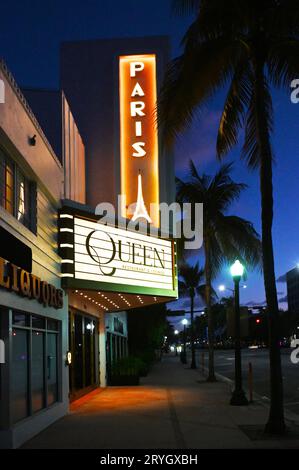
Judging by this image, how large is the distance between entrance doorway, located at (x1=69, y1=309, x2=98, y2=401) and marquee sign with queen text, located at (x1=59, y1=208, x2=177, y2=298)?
2.37m

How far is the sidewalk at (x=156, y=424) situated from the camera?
413 inches

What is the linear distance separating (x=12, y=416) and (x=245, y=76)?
8039mm

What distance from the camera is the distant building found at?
153 m

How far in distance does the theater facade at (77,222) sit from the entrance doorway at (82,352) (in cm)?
6

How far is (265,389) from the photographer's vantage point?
23109 mm

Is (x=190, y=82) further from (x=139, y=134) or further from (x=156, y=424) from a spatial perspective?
(x=139, y=134)

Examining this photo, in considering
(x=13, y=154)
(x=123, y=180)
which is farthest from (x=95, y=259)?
(x=123, y=180)

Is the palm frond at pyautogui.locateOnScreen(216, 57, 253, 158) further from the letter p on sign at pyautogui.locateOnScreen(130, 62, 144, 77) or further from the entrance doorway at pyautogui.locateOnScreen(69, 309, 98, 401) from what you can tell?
the letter p on sign at pyautogui.locateOnScreen(130, 62, 144, 77)

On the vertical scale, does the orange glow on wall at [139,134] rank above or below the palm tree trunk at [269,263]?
above

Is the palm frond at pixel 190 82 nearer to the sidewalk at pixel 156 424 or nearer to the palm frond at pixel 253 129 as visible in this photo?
the palm frond at pixel 253 129

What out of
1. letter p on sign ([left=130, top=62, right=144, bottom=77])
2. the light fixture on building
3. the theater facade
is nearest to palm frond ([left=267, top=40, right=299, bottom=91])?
the theater facade

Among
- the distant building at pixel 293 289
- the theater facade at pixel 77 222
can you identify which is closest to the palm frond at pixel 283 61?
the theater facade at pixel 77 222

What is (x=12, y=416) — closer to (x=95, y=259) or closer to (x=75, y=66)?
(x=95, y=259)

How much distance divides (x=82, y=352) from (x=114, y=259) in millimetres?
5079
